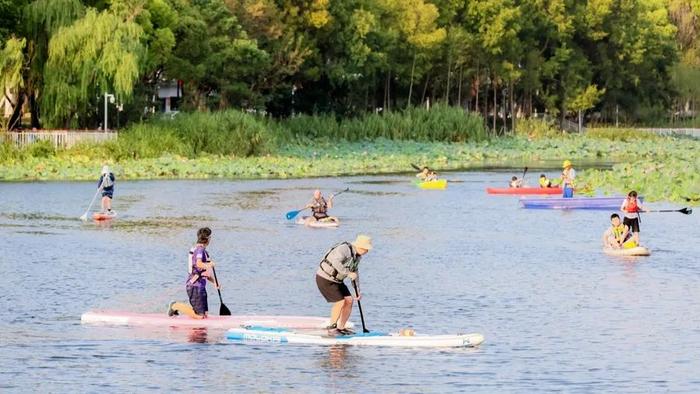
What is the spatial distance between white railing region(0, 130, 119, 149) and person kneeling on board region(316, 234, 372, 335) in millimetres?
50486

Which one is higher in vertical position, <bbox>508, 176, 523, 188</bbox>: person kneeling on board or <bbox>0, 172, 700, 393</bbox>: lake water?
<bbox>508, 176, 523, 188</bbox>: person kneeling on board

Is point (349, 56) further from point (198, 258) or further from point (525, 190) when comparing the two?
point (198, 258)

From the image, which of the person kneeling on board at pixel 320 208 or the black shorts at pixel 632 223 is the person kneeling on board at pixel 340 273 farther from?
the person kneeling on board at pixel 320 208

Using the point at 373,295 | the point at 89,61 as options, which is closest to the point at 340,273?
the point at 373,295

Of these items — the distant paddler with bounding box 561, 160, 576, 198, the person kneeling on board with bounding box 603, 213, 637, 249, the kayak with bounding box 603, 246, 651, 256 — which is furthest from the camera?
the distant paddler with bounding box 561, 160, 576, 198

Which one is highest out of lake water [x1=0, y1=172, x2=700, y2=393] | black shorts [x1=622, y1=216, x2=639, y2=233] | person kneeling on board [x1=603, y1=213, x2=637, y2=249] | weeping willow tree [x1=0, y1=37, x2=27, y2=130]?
weeping willow tree [x1=0, y1=37, x2=27, y2=130]

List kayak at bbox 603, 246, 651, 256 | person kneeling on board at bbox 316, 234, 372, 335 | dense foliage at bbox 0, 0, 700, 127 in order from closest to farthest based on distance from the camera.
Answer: person kneeling on board at bbox 316, 234, 372, 335 < kayak at bbox 603, 246, 651, 256 < dense foliage at bbox 0, 0, 700, 127

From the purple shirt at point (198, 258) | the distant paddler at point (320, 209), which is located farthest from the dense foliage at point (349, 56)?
the purple shirt at point (198, 258)

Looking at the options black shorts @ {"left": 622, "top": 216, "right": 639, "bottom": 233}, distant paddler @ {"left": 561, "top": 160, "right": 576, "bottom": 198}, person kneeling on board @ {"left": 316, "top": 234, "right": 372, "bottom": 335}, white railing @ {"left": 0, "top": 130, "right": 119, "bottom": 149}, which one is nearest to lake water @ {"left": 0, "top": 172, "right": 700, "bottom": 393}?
person kneeling on board @ {"left": 316, "top": 234, "right": 372, "bottom": 335}

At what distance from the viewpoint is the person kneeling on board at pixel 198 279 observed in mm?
25484

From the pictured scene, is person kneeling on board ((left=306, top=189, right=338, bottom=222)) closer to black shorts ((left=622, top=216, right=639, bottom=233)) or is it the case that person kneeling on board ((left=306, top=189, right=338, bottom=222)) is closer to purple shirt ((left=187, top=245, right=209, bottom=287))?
black shorts ((left=622, top=216, right=639, bottom=233))

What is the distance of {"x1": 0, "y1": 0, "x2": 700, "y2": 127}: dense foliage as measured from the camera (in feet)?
244

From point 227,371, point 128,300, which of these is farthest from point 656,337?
point 128,300

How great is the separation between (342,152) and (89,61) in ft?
70.5
